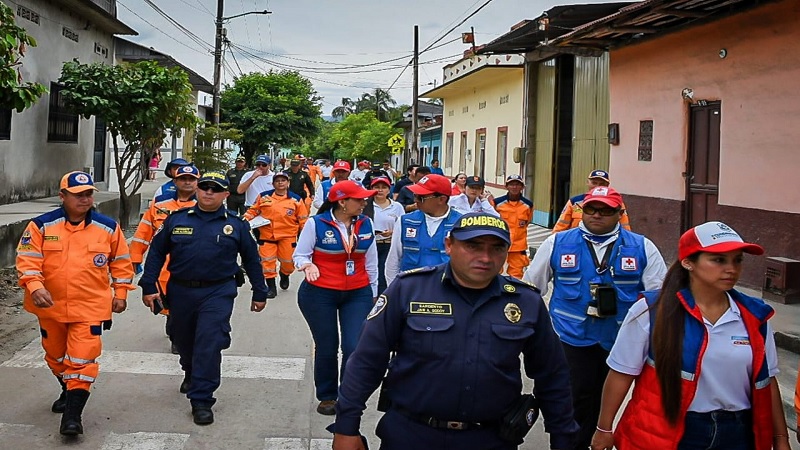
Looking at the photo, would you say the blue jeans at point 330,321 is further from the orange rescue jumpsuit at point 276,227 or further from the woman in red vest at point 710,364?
the orange rescue jumpsuit at point 276,227

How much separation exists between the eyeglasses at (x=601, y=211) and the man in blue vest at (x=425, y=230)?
2090 mm

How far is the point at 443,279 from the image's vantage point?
3.42m

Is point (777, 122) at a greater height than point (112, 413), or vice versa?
point (777, 122)

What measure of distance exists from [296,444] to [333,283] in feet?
4.12

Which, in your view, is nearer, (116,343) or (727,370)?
(727,370)

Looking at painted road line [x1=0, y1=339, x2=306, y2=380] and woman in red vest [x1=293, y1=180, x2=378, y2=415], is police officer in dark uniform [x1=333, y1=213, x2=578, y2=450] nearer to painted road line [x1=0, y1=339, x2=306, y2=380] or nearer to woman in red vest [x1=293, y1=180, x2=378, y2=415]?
woman in red vest [x1=293, y1=180, x2=378, y2=415]

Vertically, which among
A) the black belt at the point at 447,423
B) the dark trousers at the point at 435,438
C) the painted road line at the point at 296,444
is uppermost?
the black belt at the point at 447,423

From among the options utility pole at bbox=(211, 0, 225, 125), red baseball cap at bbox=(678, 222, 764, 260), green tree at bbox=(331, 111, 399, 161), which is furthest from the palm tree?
red baseball cap at bbox=(678, 222, 764, 260)

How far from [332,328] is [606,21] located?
850cm

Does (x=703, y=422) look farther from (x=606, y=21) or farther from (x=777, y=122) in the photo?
(x=606, y=21)

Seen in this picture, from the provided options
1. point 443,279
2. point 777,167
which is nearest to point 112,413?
point 443,279

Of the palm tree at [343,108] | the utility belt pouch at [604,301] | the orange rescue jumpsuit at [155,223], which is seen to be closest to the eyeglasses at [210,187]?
the orange rescue jumpsuit at [155,223]

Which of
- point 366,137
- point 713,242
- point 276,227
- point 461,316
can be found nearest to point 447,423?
point 461,316

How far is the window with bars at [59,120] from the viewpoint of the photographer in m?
17.7
